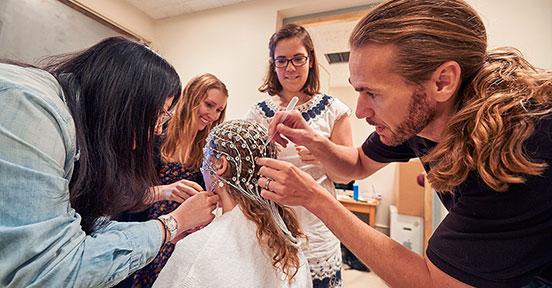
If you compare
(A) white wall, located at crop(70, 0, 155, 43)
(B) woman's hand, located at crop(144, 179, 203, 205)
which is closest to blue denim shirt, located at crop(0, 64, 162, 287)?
(B) woman's hand, located at crop(144, 179, 203, 205)

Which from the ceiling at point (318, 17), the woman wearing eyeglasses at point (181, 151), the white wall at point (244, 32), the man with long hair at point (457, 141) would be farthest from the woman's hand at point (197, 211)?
the ceiling at point (318, 17)

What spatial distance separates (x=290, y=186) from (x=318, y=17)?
1846 millimetres

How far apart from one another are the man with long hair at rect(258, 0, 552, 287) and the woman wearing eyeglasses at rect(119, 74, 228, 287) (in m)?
0.51

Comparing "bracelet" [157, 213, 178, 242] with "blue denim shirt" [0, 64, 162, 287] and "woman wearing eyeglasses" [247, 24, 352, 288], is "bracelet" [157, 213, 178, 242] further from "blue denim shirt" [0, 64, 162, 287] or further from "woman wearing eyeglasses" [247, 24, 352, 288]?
"woman wearing eyeglasses" [247, 24, 352, 288]

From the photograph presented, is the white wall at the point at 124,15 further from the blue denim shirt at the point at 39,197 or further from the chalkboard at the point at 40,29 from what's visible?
the blue denim shirt at the point at 39,197

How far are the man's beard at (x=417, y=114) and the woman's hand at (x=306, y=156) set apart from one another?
15.4 inches

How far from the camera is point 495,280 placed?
53cm

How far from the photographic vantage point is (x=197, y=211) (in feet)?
2.85

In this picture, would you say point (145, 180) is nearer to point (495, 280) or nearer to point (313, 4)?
point (495, 280)

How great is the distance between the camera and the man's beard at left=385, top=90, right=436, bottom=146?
Result: 70cm

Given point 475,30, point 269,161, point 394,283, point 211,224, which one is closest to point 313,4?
point 475,30

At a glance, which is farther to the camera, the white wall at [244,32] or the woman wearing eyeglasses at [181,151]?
the white wall at [244,32]

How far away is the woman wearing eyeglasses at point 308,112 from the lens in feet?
3.25

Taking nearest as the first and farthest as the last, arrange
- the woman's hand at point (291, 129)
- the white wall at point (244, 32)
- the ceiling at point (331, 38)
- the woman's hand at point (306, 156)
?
the woman's hand at point (291, 129)
the woman's hand at point (306, 156)
the white wall at point (244, 32)
the ceiling at point (331, 38)
